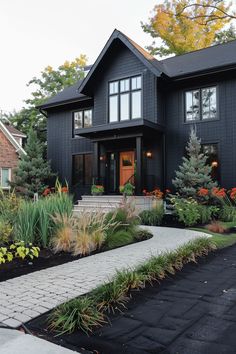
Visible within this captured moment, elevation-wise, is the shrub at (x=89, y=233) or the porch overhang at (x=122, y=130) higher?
the porch overhang at (x=122, y=130)

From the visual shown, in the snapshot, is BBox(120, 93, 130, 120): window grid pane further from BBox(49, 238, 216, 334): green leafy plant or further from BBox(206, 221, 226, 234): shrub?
BBox(49, 238, 216, 334): green leafy plant

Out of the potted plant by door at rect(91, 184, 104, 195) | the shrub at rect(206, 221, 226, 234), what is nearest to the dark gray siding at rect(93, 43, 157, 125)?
the potted plant by door at rect(91, 184, 104, 195)

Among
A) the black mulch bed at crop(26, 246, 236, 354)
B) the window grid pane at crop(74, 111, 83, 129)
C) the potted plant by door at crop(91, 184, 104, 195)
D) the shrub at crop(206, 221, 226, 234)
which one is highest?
the window grid pane at crop(74, 111, 83, 129)

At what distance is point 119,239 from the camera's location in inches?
298

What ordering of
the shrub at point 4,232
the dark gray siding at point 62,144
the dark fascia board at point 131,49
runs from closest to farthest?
the shrub at point 4,232
the dark fascia board at point 131,49
the dark gray siding at point 62,144

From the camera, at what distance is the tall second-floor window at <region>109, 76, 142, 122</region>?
49.9 ft

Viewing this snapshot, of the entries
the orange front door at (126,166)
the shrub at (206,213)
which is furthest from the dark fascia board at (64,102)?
the shrub at (206,213)

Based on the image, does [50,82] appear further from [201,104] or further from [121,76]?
[201,104]

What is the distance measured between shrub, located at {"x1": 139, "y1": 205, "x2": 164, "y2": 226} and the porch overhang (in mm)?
3617

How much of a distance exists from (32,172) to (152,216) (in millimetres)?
8449

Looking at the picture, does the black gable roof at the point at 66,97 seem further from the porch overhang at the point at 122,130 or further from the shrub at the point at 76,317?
the shrub at the point at 76,317

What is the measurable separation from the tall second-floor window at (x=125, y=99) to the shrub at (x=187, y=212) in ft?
17.6

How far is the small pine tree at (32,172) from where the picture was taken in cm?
1738

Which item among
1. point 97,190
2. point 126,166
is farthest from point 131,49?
point 97,190
